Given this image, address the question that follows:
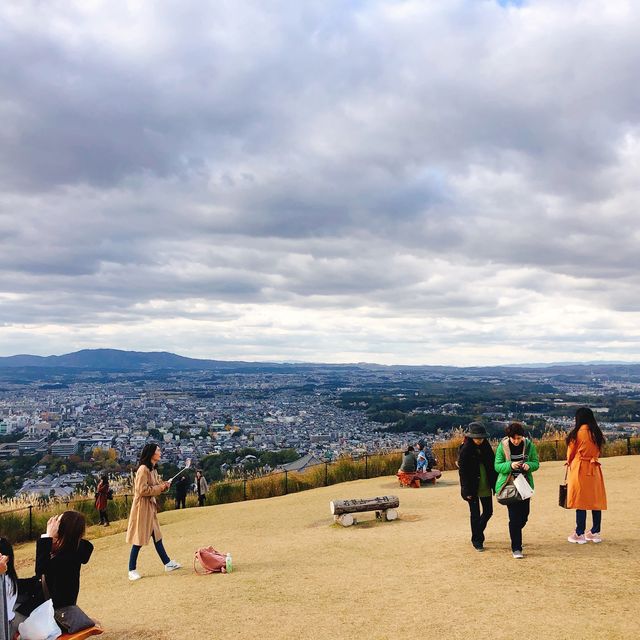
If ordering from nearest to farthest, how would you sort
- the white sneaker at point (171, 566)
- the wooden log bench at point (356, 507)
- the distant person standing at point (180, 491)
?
1. the white sneaker at point (171, 566)
2. the wooden log bench at point (356, 507)
3. the distant person standing at point (180, 491)

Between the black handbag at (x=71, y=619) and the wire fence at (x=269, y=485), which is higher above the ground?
the black handbag at (x=71, y=619)

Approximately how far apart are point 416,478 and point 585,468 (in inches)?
342

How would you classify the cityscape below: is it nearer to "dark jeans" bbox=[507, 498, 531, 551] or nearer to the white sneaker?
the white sneaker

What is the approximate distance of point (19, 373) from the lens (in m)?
187

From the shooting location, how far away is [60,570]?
5.66 m

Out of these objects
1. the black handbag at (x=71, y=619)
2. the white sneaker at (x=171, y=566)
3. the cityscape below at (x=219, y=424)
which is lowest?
the cityscape below at (x=219, y=424)

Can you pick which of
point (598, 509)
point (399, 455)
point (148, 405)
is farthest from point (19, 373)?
point (598, 509)

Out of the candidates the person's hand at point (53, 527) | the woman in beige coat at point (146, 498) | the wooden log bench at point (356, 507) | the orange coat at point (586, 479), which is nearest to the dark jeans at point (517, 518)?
the orange coat at point (586, 479)

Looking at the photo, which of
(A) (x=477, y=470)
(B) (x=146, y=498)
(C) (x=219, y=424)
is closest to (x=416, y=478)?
(A) (x=477, y=470)

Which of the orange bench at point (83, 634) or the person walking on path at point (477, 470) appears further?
the person walking on path at point (477, 470)

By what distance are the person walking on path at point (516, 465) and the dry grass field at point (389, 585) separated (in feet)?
1.22

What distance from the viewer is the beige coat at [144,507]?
799cm

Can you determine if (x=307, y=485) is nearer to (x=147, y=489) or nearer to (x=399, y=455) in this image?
(x=399, y=455)

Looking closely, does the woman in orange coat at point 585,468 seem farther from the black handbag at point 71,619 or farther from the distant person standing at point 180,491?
the distant person standing at point 180,491
